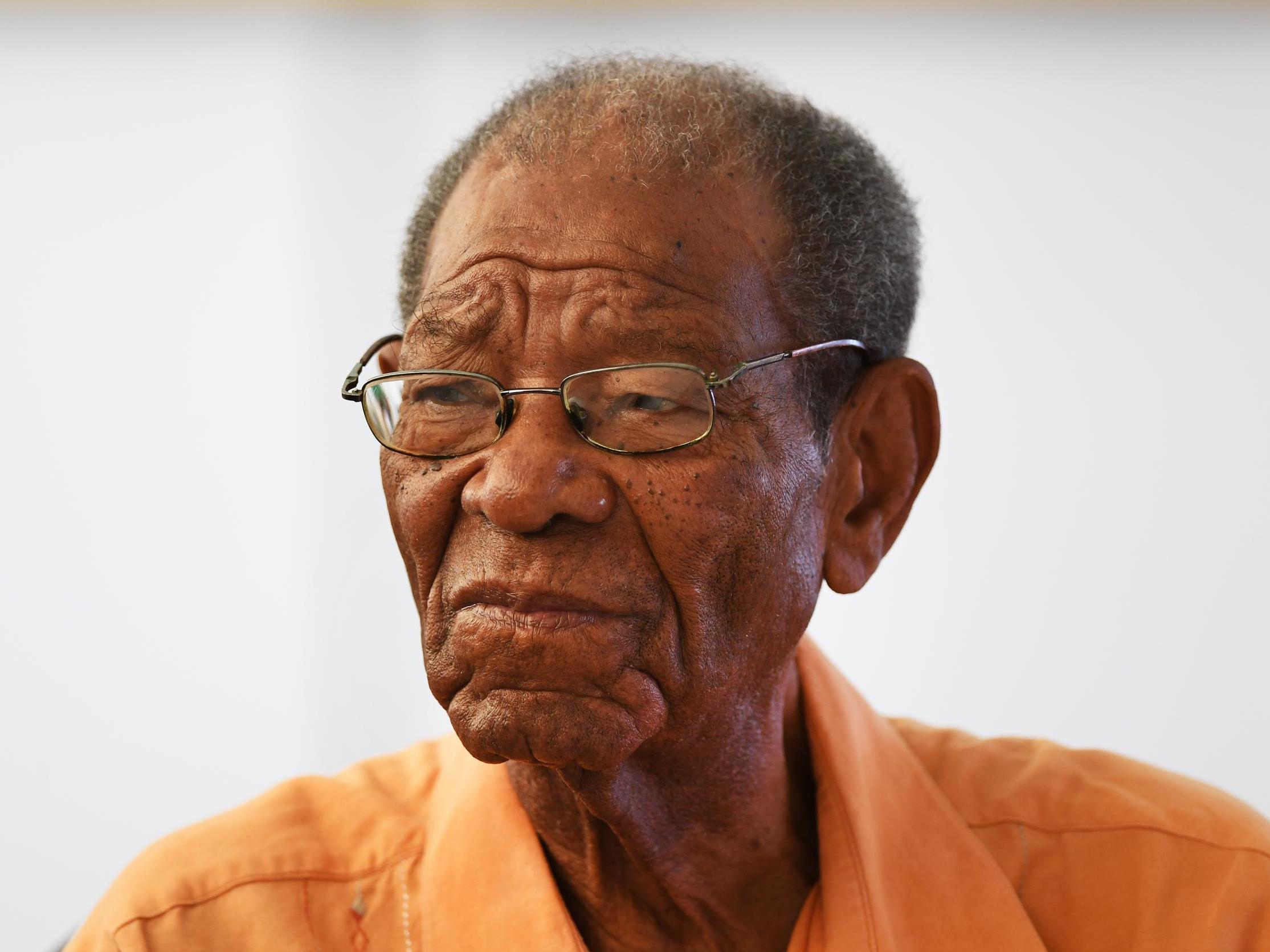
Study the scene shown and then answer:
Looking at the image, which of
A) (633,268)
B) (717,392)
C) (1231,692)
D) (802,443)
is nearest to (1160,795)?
(802,443)

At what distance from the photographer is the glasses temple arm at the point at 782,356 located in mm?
1499

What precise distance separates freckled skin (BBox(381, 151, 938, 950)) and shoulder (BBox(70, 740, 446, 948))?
0.61ft

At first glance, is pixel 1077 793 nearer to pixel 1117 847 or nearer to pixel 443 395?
pixel 1117 847

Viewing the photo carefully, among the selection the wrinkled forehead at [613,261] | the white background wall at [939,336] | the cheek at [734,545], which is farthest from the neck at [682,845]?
the white background wall at [939,336]

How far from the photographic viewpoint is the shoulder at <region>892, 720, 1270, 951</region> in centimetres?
170

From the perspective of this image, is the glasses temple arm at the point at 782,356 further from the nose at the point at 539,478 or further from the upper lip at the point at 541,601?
the upper lip at the point at 541,601

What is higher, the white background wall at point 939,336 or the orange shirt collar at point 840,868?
the white background wall at point 939,336

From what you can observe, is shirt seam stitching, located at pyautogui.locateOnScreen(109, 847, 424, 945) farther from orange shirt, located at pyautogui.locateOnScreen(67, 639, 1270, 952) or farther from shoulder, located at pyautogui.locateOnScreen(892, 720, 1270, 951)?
shoulder, located at pyautogui.locateOnScreen(892, 720, 1270, 951)

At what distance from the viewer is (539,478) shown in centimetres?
138

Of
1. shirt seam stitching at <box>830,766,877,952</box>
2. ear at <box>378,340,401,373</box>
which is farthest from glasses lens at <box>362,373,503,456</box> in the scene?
shirt seam stitching at <box>830,766,877,952</box>

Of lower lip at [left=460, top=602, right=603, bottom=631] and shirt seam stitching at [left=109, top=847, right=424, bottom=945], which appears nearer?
lower lip at [left=460, top=602, right=603, bottom=631]

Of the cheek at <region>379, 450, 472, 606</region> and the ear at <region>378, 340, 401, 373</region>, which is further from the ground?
the ear at <region>378, 340, 401, 373</region>

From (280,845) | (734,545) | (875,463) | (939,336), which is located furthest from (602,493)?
(939,336)

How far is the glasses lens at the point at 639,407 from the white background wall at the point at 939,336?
1.80 metres
